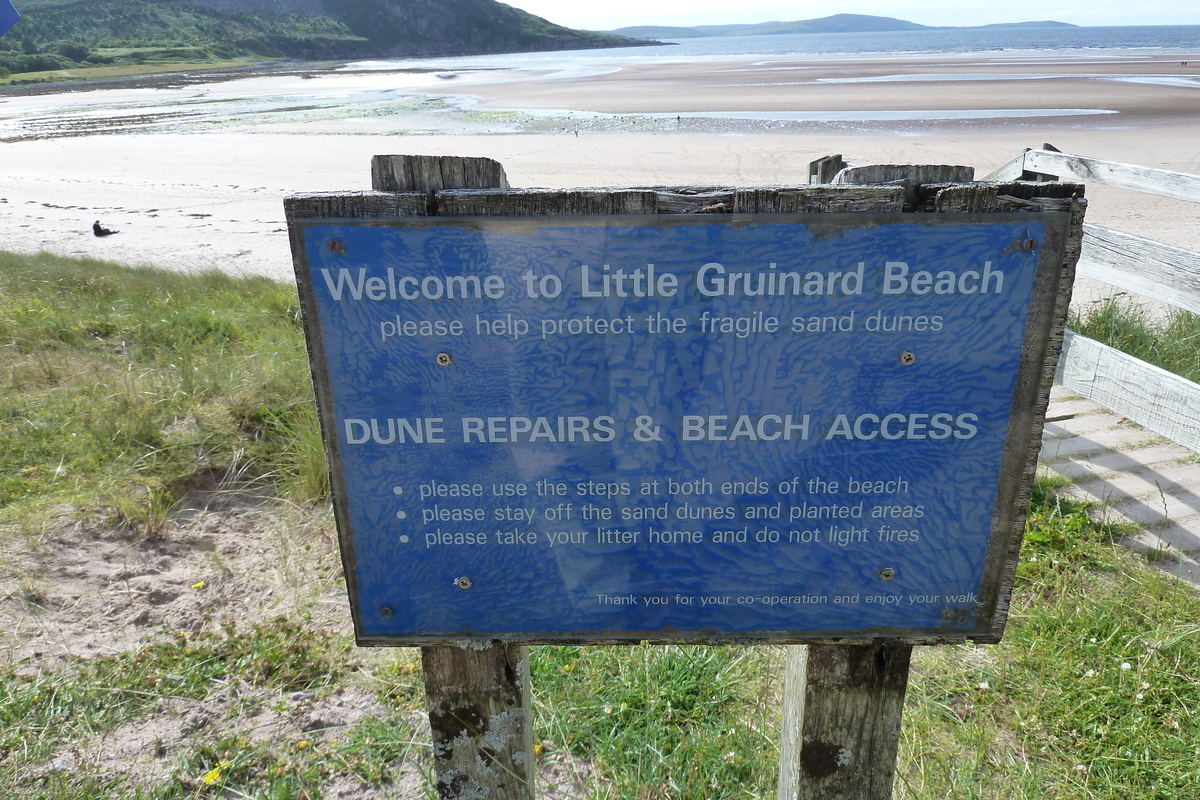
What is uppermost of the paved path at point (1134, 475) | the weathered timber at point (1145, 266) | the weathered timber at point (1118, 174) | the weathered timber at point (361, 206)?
the weathered timber at point (361, 206)

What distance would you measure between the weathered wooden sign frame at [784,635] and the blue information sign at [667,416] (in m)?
0.02

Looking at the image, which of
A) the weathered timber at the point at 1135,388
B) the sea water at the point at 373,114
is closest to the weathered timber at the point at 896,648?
the weathered timber at the point at 1135,388

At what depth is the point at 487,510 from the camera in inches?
59.8

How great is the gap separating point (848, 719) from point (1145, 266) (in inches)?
134

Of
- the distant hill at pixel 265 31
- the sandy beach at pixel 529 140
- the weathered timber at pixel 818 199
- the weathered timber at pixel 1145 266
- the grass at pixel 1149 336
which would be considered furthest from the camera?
the distant hill at pixel 265 31

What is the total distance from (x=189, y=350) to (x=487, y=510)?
173 inches

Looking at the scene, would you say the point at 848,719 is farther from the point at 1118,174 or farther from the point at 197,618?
the point at 1118,174

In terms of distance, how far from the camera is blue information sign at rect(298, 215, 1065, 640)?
4.47ft

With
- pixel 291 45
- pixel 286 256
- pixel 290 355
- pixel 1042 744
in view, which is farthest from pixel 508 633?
pixel 291 45

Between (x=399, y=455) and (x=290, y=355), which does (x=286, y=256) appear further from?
(x=399, y=455)

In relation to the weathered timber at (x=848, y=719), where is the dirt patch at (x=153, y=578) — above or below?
below

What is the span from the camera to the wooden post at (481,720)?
1717 mm

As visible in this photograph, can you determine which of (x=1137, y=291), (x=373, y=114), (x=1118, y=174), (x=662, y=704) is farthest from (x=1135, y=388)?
(x=373, y=114)

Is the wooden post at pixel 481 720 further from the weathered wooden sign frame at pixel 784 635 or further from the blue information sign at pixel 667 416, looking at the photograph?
the blue information sign at pixel 667 416
